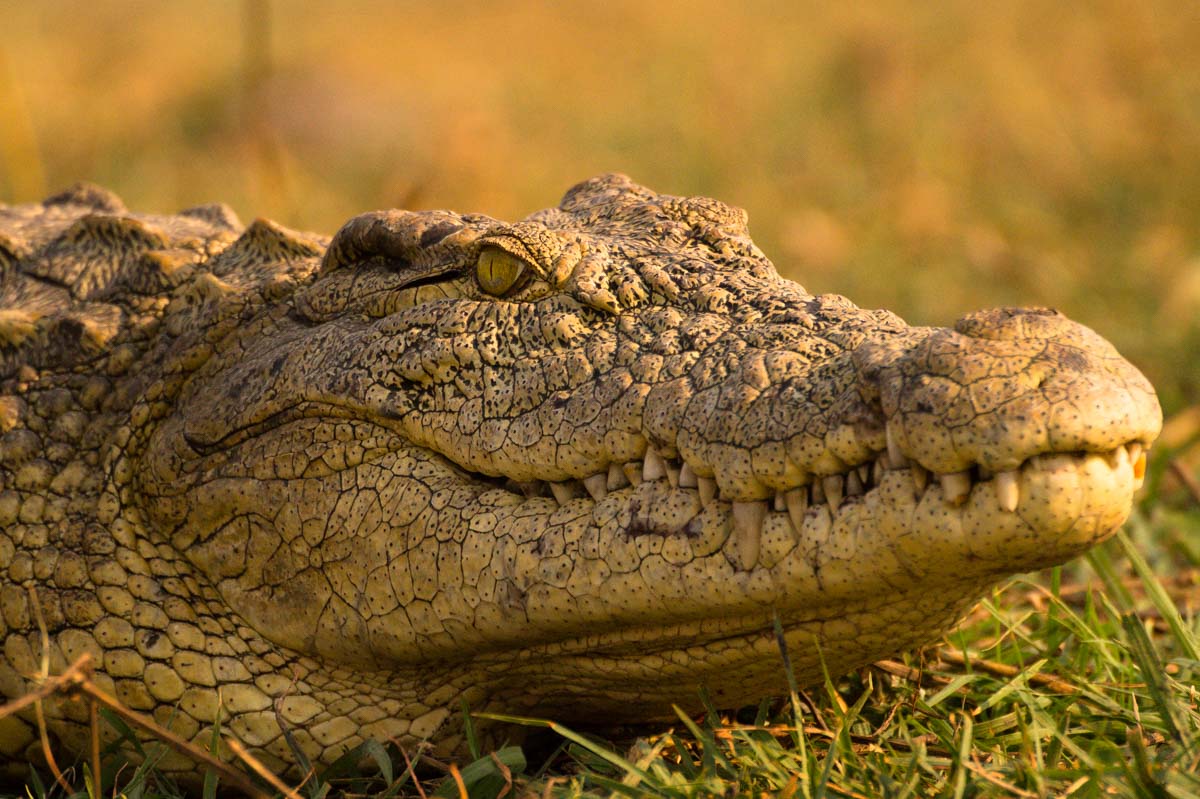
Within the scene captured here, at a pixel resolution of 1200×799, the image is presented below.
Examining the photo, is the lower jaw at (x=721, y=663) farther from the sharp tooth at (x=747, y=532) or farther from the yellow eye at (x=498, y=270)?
the yellow eye at (x=498, y=270)

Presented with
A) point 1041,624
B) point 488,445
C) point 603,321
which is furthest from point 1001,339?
point 1041,624

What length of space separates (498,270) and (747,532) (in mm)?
809

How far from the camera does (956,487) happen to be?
5.96 feet

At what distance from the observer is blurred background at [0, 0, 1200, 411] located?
7.19m

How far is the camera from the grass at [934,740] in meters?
2.11

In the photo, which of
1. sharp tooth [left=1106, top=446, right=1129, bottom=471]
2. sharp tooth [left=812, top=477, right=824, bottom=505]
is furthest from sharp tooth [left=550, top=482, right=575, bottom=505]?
sharp tooth [left=1106, top=446, right=1129, bottom=471]

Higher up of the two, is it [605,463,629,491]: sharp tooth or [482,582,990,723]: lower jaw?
[605,463,629,491]: sharp tooth

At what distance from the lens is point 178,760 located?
8.46 feet

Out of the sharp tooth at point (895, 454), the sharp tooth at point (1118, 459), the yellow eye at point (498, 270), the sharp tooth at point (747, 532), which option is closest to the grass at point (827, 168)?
the sharp tooth at point (747, 532)

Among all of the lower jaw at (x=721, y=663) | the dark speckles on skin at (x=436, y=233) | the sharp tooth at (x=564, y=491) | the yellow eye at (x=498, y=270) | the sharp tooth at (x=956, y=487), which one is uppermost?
the dark speckles on skin at (x=436, y=233)

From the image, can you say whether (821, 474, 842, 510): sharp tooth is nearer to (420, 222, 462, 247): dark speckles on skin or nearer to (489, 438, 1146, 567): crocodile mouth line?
(489, 438, 1146, 567): crocodile mouth line

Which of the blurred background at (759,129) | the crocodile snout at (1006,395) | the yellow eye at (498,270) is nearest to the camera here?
the crocodile snout at (1006,395)

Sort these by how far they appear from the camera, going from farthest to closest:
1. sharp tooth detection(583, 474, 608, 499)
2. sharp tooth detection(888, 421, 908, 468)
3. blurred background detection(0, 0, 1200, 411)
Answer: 1. blurred background detection(0, 0, 1200, 411)
2. sharp tooth detection(583, 474, 608, 499)
3. sharp tooth detection(888, 421, 908, 468)

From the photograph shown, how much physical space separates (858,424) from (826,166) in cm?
819
